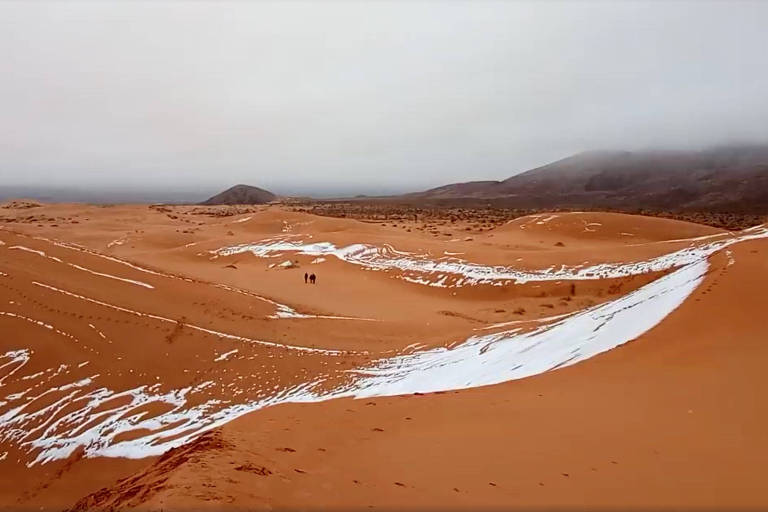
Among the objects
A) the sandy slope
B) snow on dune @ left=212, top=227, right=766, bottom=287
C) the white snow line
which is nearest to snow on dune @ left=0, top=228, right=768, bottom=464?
the sandy slope

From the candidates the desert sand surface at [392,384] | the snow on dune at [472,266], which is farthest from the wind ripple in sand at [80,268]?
the snow on dune at [472,266]

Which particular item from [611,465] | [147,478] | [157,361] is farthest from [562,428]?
[157,361]

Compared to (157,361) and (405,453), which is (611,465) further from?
(157,361)

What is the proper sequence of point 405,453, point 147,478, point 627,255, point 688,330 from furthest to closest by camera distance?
1. point 627,255
2. point 688,330
3. point 405,453
4. point 147,478

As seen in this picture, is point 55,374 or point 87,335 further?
point 87,335

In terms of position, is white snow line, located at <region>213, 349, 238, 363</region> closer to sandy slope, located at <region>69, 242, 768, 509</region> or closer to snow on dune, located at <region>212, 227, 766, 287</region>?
sandy slope, located at <region>69, 242, 768, 509</region>

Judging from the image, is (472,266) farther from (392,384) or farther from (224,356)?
(392,384)

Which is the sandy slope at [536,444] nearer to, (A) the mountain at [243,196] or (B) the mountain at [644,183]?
(B) the mountain at [644,183]
